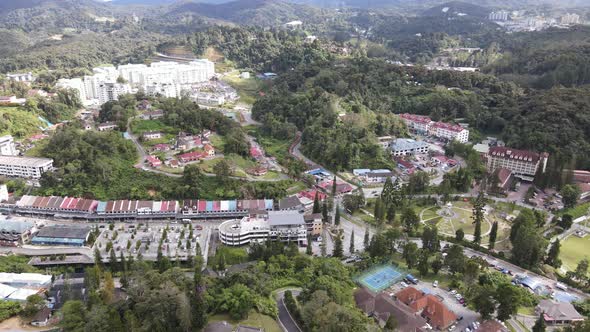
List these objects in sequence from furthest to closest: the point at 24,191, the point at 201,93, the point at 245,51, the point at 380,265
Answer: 1. the point at 245,51
2. the point at 201,93
3. the point at 24,191
4. the point at 380,265

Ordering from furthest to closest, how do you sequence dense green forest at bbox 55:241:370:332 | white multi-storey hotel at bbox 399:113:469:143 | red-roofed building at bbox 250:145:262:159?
1. white multi-storey hotel at bbox 399:113:469:143
2. red-roofed building at bbox 250:145:262:159
3. dense green forest at bbox 55:241:370:332

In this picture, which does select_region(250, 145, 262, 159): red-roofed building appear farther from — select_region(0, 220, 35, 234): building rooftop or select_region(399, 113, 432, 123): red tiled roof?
select_region(399, 113, 432, 123): red tiled roof

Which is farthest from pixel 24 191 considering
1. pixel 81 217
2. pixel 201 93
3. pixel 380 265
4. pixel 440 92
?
pixel 440 92

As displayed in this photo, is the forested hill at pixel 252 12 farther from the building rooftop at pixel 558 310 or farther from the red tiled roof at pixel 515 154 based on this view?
the building rooftop at pixel 558 310

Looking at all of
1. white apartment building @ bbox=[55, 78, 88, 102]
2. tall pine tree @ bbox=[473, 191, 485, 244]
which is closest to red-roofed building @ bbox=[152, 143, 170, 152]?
white apartment building @ bbox=[55, 78, 88, 102]

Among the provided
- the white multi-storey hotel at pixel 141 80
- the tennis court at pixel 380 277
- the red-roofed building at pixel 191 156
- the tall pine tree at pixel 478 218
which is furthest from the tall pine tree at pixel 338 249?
the white multi-storey hotel at pixel 141 80

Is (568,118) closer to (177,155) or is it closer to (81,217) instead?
(177,155)

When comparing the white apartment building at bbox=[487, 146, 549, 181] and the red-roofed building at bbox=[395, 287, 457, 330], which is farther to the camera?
the white apartment building at bbox=[487, 146, 549, 181]
